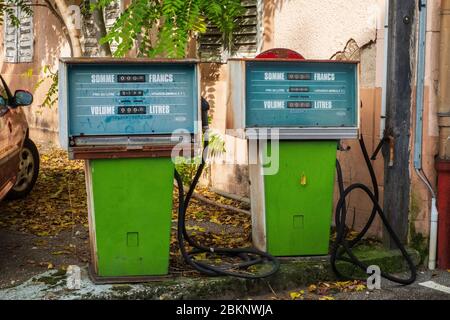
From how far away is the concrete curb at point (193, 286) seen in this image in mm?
5383

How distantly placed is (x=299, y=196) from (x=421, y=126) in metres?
1.29

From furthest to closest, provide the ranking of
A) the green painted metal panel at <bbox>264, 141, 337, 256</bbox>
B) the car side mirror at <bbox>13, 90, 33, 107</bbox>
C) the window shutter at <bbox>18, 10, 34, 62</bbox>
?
the window shutter at <bbox>18, 10, 34, 62</bbox>, the car side mirror at <bbox>13, 90, 33, 107</bbox>, the green painted metal panel at <bbox>264, 141, 337, 256</bbox>

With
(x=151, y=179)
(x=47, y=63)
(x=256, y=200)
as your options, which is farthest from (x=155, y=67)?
(x=47, y=63)

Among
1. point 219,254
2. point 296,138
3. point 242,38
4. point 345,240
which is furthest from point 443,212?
point 242,38

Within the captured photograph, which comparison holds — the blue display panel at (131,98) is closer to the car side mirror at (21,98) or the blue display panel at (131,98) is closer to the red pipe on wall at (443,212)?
the red pipe on wall at (443,212)

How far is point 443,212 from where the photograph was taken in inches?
256

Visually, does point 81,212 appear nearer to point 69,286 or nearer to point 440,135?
point 69,286

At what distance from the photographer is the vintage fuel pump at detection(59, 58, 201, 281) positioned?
5.41 meters

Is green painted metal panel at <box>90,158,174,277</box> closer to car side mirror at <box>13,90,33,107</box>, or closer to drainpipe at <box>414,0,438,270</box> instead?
drainpipe at <box>414,0,438,270</box>

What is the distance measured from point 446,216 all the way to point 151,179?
2629 millimetres

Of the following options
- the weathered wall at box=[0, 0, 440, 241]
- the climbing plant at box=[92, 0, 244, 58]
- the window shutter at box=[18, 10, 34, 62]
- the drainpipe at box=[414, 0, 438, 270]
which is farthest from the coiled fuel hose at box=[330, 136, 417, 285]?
the window shutter at box=[18, 10, 34, 62]

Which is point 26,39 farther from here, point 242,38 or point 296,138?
point 296,138

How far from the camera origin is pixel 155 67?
5531 millimetres

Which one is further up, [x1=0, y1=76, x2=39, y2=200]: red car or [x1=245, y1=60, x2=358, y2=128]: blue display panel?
[x1=245, y1=60, x2=358, y2=128]: blue display panel
